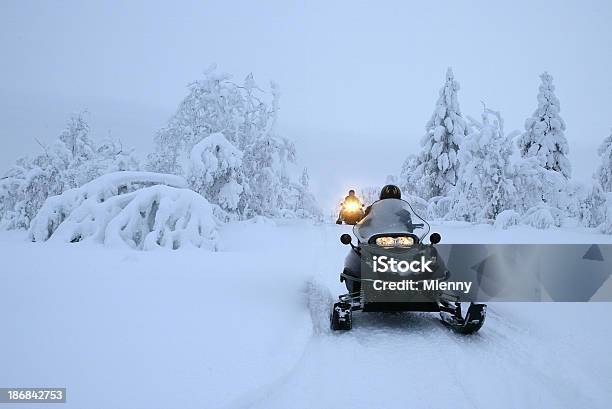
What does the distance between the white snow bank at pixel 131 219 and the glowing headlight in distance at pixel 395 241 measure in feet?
24.7

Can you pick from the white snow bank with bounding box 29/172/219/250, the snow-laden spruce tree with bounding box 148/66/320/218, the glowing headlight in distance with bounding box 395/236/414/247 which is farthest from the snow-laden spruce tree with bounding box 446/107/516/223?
the glowing headlight in distance with bounding box 395/236/414/247

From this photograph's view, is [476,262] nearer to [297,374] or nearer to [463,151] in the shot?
[297,374]

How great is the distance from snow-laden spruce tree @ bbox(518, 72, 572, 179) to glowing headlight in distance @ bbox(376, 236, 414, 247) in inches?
1026

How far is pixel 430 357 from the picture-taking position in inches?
195

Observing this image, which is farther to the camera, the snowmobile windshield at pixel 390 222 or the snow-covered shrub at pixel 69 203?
the snow-covered shrub at pixel 69 203

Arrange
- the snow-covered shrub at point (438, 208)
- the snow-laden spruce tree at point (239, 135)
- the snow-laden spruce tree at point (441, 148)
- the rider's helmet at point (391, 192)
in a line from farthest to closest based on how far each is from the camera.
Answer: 1. the snow-laden spruce tree at point (441, 148)
2. the snow-covered shrub at point (438, 208)
3. the snow-laden spruce tree at point (239, 135)
4. the rider's helmet at point (391, 192)

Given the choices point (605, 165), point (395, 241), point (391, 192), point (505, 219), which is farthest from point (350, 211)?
point (605, 165)

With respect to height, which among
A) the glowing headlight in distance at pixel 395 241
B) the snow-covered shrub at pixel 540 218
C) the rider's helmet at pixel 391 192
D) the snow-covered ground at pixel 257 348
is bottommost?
the snow-covered shrub at pixel 540 218

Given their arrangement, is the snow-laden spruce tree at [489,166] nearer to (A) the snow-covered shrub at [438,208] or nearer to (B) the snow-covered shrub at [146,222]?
(A) the snow-covered shrub at [438,208]

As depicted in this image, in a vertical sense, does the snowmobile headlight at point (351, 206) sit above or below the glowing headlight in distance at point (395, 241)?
below

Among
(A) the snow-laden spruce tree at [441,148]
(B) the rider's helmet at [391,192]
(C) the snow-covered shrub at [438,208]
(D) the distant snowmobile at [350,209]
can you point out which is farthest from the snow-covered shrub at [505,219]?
(B) the rider's helmet at [391,192]

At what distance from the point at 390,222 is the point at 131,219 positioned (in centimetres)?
899

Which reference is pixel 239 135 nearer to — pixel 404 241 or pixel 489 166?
pixel 489 166

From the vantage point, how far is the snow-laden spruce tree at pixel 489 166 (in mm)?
23281
